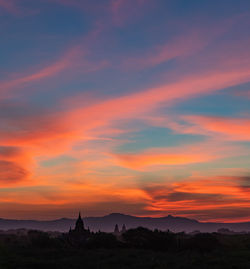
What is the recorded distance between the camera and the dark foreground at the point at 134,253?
74.7 m

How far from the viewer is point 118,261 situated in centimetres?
8169

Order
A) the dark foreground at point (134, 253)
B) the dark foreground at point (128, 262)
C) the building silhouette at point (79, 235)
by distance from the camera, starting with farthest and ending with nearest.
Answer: the building silhouette at point (79, 235), the dark foreground at point (134, 253), the dark foreground at point (128, 262)

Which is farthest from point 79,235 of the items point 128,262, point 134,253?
point 128,262

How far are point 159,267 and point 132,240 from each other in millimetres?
40286

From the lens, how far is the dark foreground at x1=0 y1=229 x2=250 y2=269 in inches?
2940

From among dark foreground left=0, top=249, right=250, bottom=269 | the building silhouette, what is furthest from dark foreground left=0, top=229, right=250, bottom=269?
the building silhouette

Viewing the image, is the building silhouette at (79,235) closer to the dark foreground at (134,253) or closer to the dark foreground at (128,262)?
the dark foreground at (134,253)

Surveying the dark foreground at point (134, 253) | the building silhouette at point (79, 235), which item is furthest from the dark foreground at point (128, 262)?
the building silhouette at point (79, 235)

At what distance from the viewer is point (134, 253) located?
94.1m

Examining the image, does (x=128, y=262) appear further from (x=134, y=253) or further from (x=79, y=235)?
(x=79, y=235)

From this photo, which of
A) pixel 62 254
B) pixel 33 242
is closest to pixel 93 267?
pixel 62 254

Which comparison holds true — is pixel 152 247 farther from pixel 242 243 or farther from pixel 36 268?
pixel 36 268

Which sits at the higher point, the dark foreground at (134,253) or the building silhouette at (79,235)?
the building silhouette at (79,235)

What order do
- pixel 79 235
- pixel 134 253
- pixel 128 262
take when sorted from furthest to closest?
pixel 79 235
pixel 134 253
pixel 128 262
